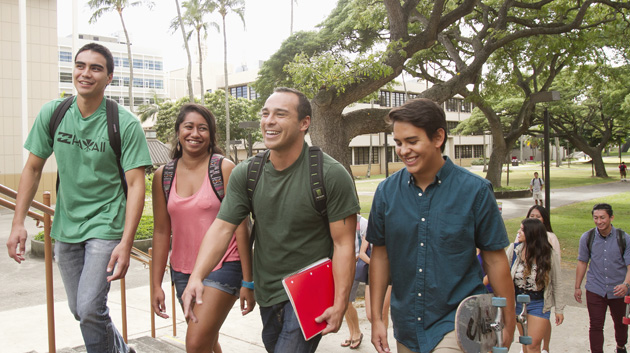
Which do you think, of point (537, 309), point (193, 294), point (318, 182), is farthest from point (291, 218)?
point (537, 309)

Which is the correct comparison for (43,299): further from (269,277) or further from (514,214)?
(514,214)

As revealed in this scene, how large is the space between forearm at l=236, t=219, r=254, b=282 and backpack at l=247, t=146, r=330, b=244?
0.21m

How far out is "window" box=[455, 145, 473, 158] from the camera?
7188cm

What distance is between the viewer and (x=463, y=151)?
241 ft

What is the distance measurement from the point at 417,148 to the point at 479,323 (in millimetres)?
868

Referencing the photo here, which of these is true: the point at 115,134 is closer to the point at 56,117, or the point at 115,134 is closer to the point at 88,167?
the point at 88,167

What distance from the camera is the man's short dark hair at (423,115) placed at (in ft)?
8.55

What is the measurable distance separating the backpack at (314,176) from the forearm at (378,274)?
0.98 ft

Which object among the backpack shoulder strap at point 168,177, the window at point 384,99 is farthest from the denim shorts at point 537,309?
the window at point 384,99

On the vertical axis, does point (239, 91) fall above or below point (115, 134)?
above

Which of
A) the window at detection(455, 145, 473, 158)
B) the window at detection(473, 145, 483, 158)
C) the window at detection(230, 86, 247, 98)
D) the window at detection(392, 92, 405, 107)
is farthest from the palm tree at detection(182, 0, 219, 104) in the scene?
the window at detection(473, 145, 483, 158)

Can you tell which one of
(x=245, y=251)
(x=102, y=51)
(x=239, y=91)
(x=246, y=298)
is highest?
(x=239, y=91)

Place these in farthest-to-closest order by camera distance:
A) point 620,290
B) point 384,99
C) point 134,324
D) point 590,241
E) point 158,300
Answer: point 384,99 → point 134,324 → point 590,241 → point 620,290 → point 158,300

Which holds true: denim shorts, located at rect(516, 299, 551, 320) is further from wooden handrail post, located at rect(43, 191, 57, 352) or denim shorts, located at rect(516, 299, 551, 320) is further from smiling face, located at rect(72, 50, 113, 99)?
Answer: smiling face, located at rect(72, 50, 113, 99)
